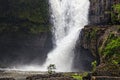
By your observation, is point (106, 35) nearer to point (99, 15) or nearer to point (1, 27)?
point (99, 15)

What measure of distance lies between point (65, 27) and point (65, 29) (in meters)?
0.55

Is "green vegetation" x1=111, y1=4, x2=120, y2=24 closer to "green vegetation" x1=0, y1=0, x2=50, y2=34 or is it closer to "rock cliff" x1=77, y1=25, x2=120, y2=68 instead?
"rock cliff" x1=77, y1=25, x2=120, y2=68

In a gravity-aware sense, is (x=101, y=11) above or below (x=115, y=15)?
above

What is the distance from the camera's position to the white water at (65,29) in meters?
63.3

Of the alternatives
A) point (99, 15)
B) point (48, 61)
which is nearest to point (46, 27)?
point (48, 61)

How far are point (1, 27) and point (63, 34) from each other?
11.9 m

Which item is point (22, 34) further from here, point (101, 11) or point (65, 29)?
point (101, 11)

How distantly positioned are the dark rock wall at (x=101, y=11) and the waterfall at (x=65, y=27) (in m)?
3.55

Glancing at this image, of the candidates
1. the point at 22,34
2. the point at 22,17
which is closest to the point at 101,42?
the point at 22,34

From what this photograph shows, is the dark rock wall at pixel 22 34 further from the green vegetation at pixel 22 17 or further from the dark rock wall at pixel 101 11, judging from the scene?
the dark rock wall at pixel 101 11

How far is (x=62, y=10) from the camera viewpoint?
74.0m

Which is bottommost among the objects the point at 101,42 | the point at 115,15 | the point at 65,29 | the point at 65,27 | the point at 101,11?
the point at 101,42

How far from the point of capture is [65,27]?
235 ft

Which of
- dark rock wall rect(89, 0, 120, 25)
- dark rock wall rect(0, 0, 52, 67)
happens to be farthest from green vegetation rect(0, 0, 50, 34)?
dark rock wall rect(89, 0, 120, 25)
